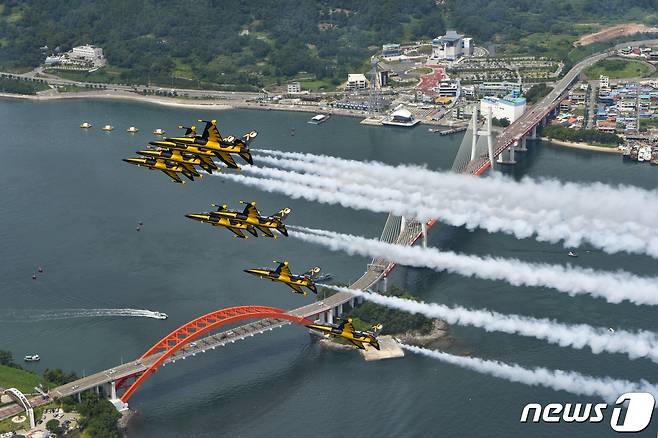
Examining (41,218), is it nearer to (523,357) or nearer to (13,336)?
(13,336)

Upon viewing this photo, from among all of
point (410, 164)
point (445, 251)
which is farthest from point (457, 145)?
point (445, 251)

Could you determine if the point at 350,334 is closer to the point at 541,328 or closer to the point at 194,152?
the point at 541,328

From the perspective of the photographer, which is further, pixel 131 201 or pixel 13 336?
pixel 131 201

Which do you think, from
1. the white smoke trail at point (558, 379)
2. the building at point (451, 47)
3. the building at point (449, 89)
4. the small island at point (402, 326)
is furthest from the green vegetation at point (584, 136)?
the white smoke trail at point (558, 379)

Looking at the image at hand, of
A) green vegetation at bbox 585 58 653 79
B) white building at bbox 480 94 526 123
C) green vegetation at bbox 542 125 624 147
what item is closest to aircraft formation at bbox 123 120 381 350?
green vegetation at bbox 542 125 624 147

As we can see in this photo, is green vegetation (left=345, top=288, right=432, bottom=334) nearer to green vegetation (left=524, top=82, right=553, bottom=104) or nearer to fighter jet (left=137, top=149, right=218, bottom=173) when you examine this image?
Result: fighter jet (left=137, top=149, right=218, bottom=173)

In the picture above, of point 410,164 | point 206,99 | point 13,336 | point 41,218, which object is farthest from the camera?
point 206,99
